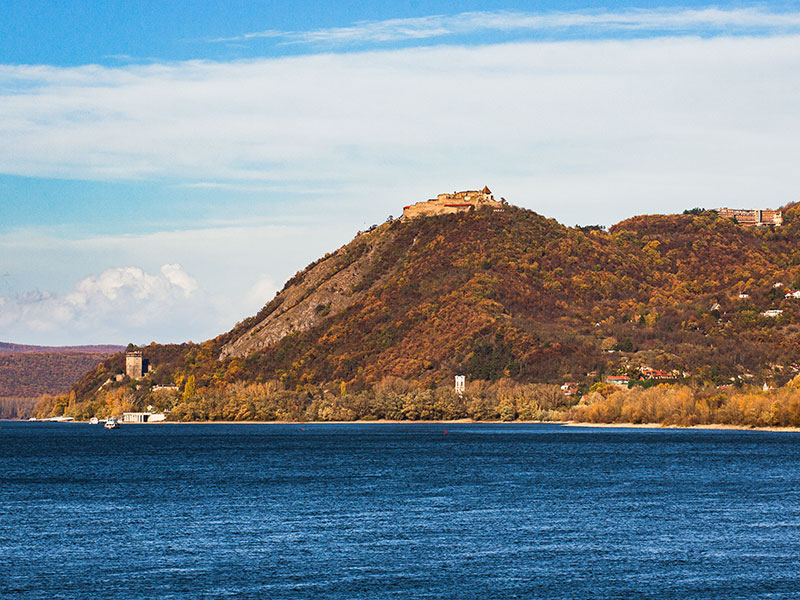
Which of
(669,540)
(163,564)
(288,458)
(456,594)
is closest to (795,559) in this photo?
(669,540)

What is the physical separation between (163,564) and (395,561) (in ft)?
33.7

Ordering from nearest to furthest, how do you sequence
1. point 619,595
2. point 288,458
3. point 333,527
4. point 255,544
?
point 619,595, point 255,544, point 333,527, point 288,458

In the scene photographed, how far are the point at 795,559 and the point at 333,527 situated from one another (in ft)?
79.9

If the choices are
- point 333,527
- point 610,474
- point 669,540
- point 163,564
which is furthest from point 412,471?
point 163,564

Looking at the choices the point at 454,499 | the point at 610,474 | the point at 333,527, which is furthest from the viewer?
the point at 610,474

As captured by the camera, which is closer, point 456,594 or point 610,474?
point 456,594

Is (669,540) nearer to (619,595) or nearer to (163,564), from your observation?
(619,595)

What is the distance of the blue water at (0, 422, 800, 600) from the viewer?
45156 millimetres

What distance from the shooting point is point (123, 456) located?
13500 centimetres

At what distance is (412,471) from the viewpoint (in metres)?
103

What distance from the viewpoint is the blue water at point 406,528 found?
45.2 m

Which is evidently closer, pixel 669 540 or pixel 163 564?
pixel 163 564

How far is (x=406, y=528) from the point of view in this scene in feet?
200

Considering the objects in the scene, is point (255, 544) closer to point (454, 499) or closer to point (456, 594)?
point (456, 594)
